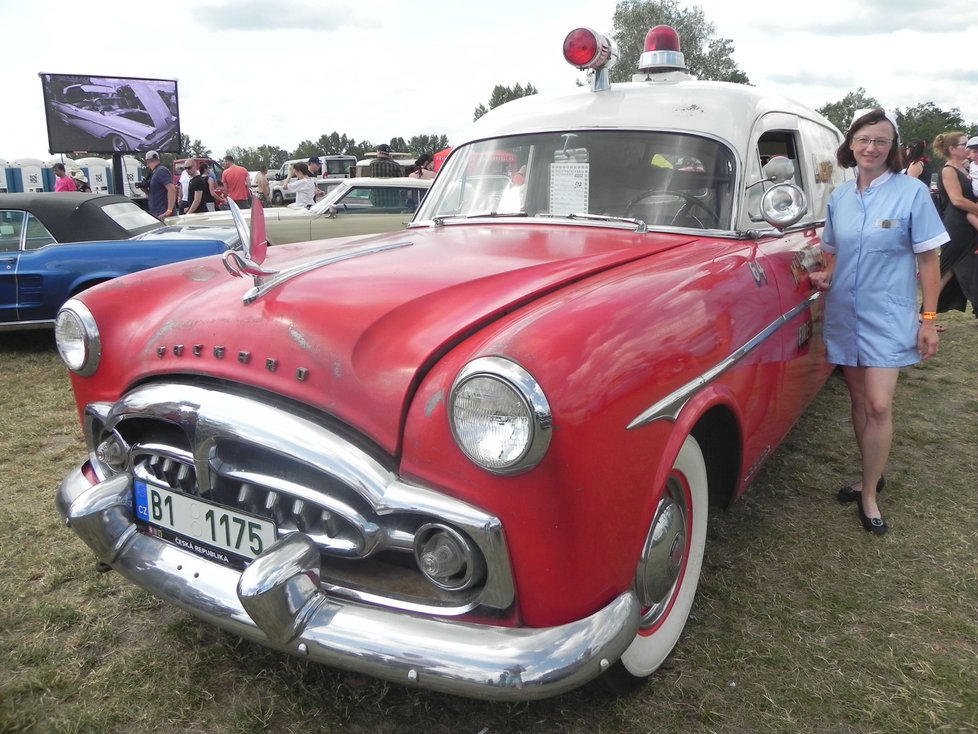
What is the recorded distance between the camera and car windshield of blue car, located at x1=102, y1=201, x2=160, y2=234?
627 cm

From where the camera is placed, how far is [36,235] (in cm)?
597

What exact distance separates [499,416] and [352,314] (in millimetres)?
557

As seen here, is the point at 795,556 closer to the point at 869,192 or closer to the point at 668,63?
the point at 869,192

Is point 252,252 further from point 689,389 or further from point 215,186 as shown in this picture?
point 215,186

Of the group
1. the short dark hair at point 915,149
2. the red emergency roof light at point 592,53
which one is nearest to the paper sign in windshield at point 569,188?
the red emergency roof light at point 592,53

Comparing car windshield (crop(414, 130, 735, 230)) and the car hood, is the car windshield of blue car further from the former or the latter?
the car hood

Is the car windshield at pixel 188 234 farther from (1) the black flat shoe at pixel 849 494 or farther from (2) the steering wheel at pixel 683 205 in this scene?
(1) the black flat shoe at pixel 849 494

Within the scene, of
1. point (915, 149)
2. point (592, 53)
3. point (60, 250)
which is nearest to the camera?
point (592, 53)

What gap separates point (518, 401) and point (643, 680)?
0.99m

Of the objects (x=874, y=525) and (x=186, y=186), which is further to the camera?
(x=186, y=186)

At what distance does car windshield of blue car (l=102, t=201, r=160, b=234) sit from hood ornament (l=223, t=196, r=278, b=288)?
15.1ft

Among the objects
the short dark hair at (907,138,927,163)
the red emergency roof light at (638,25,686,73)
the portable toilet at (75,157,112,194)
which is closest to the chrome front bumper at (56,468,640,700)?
the red emergency roof light at (638,25,686,73)

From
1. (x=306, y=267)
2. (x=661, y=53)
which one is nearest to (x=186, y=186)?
(x=661, y=53)

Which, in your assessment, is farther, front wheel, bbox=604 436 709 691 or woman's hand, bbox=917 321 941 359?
woman's hand, bbox=917 321 941 359
